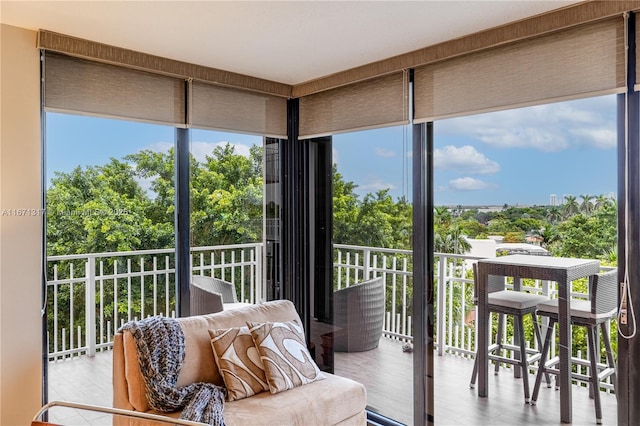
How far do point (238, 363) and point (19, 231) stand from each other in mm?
1475

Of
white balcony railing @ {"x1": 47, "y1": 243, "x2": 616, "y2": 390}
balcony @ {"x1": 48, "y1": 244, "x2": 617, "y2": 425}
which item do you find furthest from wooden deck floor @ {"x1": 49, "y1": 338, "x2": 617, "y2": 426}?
white balcony railing @ {"x1": 47, "y1": 243, "x2": 616, "y2": 390}

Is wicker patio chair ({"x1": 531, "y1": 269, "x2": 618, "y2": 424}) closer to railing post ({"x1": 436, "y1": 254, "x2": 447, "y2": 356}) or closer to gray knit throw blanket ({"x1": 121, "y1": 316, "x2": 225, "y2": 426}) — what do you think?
railing post ({"x1": 436, "y1": 254, "x2": 447, "y2": 356})

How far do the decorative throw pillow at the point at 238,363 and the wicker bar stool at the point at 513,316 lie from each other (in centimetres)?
136

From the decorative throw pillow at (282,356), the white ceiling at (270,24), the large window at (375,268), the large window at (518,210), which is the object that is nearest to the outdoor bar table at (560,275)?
the large window at (518,210)

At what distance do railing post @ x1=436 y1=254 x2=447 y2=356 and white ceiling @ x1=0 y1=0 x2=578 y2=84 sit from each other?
4.69ft

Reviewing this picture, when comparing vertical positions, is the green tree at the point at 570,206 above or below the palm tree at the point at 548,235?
above

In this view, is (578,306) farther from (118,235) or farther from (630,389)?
(118,235)

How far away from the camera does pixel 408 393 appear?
3.21 meters

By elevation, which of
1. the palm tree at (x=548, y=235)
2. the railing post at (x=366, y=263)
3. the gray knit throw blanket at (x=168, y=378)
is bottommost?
the gray knit throw blanket at (x=168, y=378)

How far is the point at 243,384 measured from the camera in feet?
8.68

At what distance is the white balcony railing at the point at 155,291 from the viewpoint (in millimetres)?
2984

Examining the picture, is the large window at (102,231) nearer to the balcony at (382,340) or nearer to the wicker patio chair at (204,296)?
the balcony at (382,340)

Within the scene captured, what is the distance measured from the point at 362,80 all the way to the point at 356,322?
6.12 feet

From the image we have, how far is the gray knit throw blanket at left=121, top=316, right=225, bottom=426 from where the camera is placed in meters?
2.34
